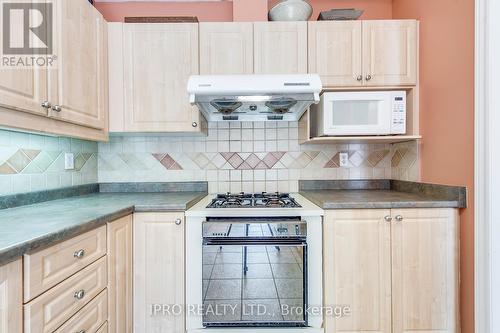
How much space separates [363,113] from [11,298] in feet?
6.24

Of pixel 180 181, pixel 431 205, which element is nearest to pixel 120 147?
pixel 180 181

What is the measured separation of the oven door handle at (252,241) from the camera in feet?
5.12

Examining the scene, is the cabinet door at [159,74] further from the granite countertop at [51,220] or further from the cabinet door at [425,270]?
the cabinet door at [425,270]

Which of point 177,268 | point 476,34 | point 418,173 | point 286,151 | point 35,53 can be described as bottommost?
point 177,268

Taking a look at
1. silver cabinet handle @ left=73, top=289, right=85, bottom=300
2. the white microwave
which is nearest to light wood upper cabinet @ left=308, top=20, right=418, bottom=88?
the white microwave

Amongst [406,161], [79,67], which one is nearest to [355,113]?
[406,161]

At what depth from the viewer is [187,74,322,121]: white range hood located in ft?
5.20

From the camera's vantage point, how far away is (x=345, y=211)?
62.3 inches

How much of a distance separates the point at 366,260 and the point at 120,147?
1.92 meters

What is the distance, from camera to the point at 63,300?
1.03 meters

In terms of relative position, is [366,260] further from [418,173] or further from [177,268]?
[177,268]

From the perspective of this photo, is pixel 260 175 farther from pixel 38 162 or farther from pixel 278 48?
pixel 38 162

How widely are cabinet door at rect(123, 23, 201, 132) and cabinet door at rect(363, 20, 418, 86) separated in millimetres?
1146

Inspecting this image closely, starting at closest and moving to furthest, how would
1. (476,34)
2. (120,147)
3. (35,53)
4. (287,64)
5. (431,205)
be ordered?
(35,53) < (476,34) < (431,205) < (287,64) < (120,147)
